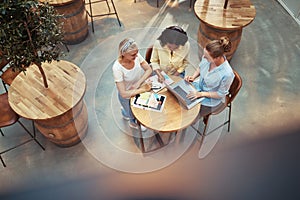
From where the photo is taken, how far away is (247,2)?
11.8ft

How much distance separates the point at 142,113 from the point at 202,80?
2.31 ft

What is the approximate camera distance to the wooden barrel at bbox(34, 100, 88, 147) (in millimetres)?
2787

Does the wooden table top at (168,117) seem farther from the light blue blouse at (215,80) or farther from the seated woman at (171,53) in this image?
the seated woman at (171,53)

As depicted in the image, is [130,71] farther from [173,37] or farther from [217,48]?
[217,48]

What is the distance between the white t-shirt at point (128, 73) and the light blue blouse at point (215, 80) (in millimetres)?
575

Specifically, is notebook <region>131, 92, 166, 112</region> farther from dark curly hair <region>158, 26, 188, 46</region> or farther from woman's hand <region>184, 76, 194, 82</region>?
dark curly hair <region>158, 26, 188, 46</region>

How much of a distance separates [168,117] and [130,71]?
0.55 m

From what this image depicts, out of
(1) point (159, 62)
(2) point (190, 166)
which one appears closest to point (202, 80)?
(1) point (159, 62)

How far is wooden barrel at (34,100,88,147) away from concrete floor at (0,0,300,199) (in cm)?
15

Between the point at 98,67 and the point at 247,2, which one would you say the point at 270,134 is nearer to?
the point at 247,2

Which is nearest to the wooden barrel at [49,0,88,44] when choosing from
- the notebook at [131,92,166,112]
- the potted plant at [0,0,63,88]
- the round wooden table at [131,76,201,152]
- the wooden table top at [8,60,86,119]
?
the wooden table top at [8,60,86,119]

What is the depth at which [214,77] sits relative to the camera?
A: 107 inches

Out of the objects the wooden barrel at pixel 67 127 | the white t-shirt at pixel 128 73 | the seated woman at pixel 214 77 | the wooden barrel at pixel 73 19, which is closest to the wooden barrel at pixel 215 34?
the seated woman at pixel 214 77

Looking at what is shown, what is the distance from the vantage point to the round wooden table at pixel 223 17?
3.34 m
